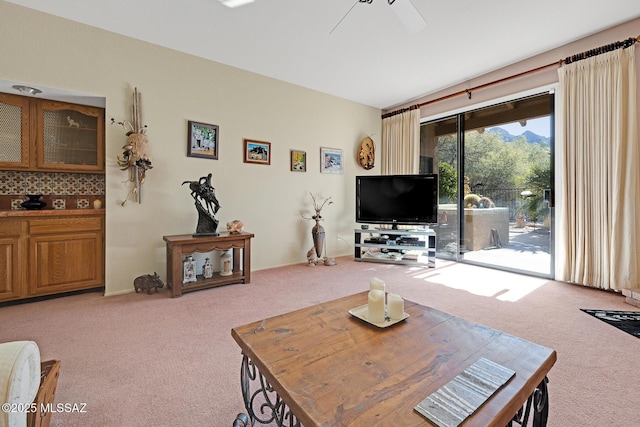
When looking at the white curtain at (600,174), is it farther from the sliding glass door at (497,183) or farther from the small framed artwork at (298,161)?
the small framed artwork at (298,161)

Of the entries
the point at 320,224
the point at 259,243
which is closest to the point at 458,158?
the point at 320,224

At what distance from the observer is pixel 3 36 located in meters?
2.33

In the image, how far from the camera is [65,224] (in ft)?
8.75

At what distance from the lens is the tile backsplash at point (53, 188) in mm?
2746

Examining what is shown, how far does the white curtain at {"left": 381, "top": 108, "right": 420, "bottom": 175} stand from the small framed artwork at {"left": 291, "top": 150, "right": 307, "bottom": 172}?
5.62 feet

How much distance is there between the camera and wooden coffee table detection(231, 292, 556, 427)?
0.75 meters

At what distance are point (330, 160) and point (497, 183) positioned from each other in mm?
2390

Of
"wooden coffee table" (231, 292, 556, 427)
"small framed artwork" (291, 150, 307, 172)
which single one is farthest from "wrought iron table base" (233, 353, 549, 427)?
"small framed artwork" (291, 150, 307, 172)

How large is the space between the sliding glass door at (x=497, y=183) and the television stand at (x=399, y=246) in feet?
1.79

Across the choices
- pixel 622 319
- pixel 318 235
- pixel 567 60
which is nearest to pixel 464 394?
pixel 622 319

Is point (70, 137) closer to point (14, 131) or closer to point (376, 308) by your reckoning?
point (14, 131)

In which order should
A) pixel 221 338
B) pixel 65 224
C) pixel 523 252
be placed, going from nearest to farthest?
pixel 221 338
pixel 65 224
pixel 523 252

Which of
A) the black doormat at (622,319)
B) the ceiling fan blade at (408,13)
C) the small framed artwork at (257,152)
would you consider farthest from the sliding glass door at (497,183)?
the small framed artwork at (257,152)

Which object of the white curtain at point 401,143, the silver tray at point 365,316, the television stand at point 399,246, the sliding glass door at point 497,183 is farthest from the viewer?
the white curtain at point 401,143
